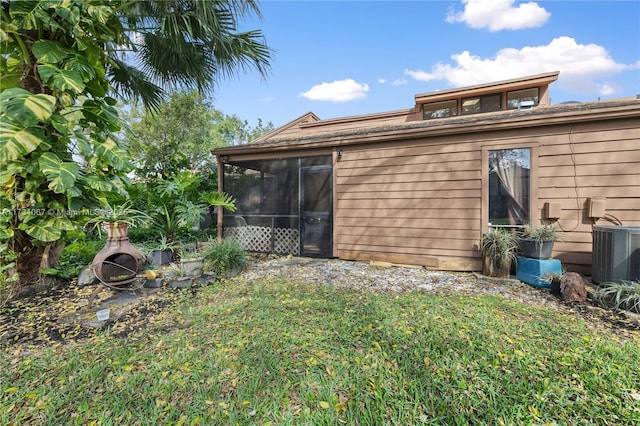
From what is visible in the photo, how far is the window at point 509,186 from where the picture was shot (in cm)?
454

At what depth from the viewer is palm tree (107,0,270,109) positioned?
418 centimetres

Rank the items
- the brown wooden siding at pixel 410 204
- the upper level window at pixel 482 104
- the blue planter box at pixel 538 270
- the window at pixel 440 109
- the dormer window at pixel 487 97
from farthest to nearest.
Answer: the window at pixel 440 109 < the upper level window at pixel 482 104 < the dormer window at pixel 487 97 < the brown wooden siding at pixel 410 204 < the blue planter box at pixel 538 270

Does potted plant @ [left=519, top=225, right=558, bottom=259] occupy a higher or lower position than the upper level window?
lower

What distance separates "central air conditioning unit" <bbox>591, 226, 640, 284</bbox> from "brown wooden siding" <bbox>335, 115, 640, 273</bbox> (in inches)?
26.2

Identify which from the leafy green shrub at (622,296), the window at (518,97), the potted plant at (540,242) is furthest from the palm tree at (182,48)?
the window at (518,97)

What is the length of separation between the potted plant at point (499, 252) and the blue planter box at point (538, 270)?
221mm

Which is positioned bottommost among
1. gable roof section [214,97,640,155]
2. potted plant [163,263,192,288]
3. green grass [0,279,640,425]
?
green grass [0,279,640,425]

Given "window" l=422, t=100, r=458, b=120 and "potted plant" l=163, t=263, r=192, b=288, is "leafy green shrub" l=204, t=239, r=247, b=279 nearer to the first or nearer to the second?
"potted plant" l=163, t=263, r=192, b=288

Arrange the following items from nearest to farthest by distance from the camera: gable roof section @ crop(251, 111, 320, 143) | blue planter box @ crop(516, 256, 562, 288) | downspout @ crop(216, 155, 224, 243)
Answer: blue planter box @ crop(516, 256, 562, 288), downspout @ crop(216, 155, 224, 243), gable roof section @ crop(251, 111, 320, 143)

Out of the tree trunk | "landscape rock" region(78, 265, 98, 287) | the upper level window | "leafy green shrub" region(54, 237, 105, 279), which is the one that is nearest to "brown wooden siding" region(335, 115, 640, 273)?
"landscape rock" region(78, 265, 98, 287)

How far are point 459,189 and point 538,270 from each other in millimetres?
1727

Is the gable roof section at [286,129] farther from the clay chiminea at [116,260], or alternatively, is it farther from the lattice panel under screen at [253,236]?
the clay chiminea at [116,260]

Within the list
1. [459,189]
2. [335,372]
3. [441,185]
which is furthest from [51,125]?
Answer: [459,189]

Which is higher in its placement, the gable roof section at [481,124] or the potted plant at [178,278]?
the gable roof section at [481,124]
